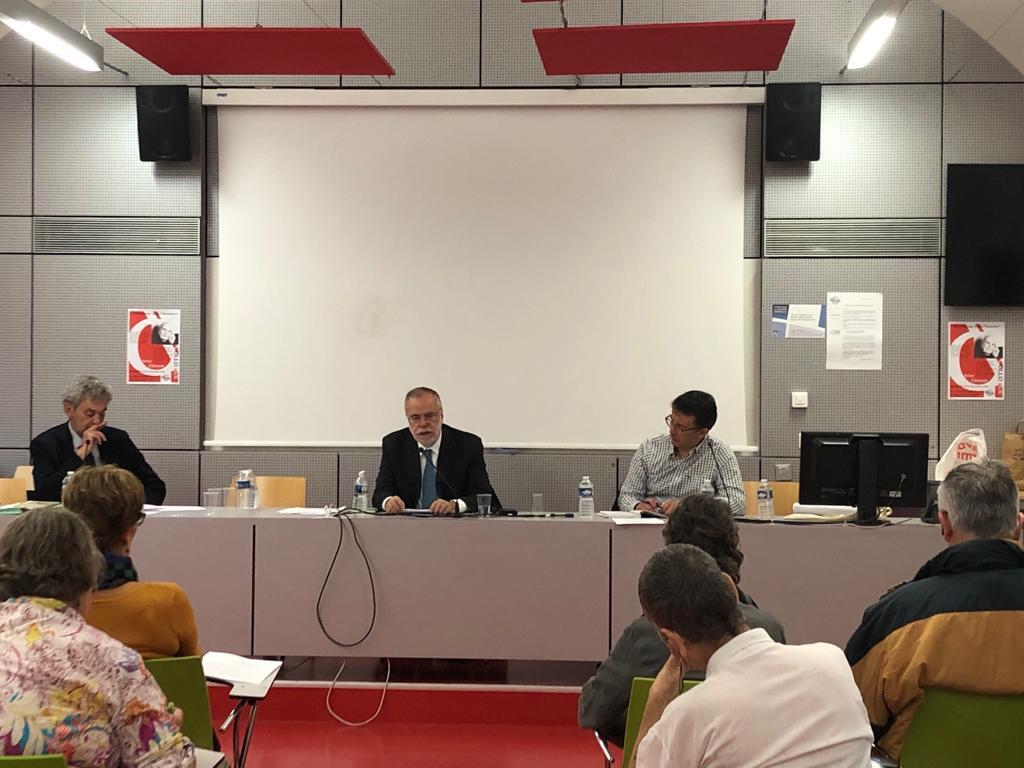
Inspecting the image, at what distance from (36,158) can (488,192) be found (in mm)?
3013

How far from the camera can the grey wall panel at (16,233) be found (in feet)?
21.7

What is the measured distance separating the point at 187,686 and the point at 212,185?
4778 mm

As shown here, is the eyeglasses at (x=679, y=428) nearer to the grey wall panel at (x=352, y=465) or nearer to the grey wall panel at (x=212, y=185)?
the grey wall panel at (x=352, y=465)

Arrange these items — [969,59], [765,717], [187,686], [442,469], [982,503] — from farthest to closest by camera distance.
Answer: [969,59] < [442,469] < [982,503] < [187,686] < [765,717]

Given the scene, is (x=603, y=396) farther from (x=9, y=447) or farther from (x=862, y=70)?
(x=9, y=447)

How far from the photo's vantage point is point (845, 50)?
253 inches

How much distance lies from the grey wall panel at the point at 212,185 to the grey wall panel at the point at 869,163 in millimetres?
3583

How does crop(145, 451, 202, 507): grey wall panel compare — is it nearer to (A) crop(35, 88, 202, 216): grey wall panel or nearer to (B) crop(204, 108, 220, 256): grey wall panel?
(B) crop(204, 108, 220, 256): grey wall panel

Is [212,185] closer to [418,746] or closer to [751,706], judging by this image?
[418,746]

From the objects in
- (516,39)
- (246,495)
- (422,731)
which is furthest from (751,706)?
(516,39)

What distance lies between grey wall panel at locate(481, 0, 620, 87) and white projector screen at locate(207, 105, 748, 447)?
0.21m

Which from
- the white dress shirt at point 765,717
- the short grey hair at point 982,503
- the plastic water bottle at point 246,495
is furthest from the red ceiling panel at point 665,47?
the white dress shirt at point 765,717

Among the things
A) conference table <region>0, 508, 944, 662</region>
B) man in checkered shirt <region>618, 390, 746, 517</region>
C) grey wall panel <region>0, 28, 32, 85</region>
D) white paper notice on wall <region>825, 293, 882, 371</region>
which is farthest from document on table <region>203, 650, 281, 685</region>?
grey wall panel <region>0, 28, 32, 85</region>

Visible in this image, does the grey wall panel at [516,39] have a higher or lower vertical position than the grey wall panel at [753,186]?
higher
